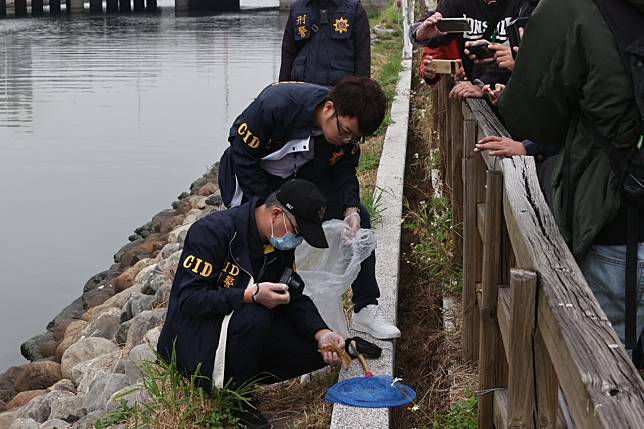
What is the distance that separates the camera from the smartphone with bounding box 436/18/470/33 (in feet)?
15.9

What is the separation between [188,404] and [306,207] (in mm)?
913

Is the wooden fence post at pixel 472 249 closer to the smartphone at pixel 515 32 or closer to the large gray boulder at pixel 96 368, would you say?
the smartphone at pixel 515 32

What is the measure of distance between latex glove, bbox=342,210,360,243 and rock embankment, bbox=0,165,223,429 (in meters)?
1.01

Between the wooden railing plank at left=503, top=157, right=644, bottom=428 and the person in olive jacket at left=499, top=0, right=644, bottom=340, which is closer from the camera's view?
the wooden railing plank at left=503, top=157, right=644, bottom=428

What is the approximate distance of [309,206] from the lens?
139 inches

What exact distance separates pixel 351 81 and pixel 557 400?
180cm

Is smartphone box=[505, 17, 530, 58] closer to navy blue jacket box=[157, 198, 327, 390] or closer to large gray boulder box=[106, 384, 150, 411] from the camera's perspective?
navy blue jacket box=[157, 198, 327, 390]

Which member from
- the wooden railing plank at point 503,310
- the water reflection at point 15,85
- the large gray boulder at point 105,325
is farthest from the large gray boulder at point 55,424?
the water reflection at point 15,85

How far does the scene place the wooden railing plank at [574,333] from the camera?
5.82ft

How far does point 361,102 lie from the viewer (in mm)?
3846

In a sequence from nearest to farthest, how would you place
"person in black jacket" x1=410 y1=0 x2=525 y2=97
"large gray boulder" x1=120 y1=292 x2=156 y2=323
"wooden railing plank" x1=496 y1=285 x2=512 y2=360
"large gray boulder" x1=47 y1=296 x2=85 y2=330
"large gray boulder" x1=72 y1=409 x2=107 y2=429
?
1. "wooden railing plank" x1=496 y1=285 x2=512 y2=360
2. "person in black jacket" x1=410 y1=0 x2=525 y2=97
3. "large gray boulder" x1=72 y1=409 x2=107 y2=429
4. "large gray boulder" x1=120 y1=292 x2=156 y2=323
5. "large gray boulder" x1=47 y1=296 x2=85 y2=330

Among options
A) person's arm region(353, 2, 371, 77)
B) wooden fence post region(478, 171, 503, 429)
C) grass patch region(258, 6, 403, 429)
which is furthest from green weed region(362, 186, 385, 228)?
wooden fence post region(478, 171, 503, 429)

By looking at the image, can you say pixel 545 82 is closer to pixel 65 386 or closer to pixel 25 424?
pixel 25 424

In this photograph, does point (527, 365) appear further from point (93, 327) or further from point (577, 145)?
point (93, 327)
